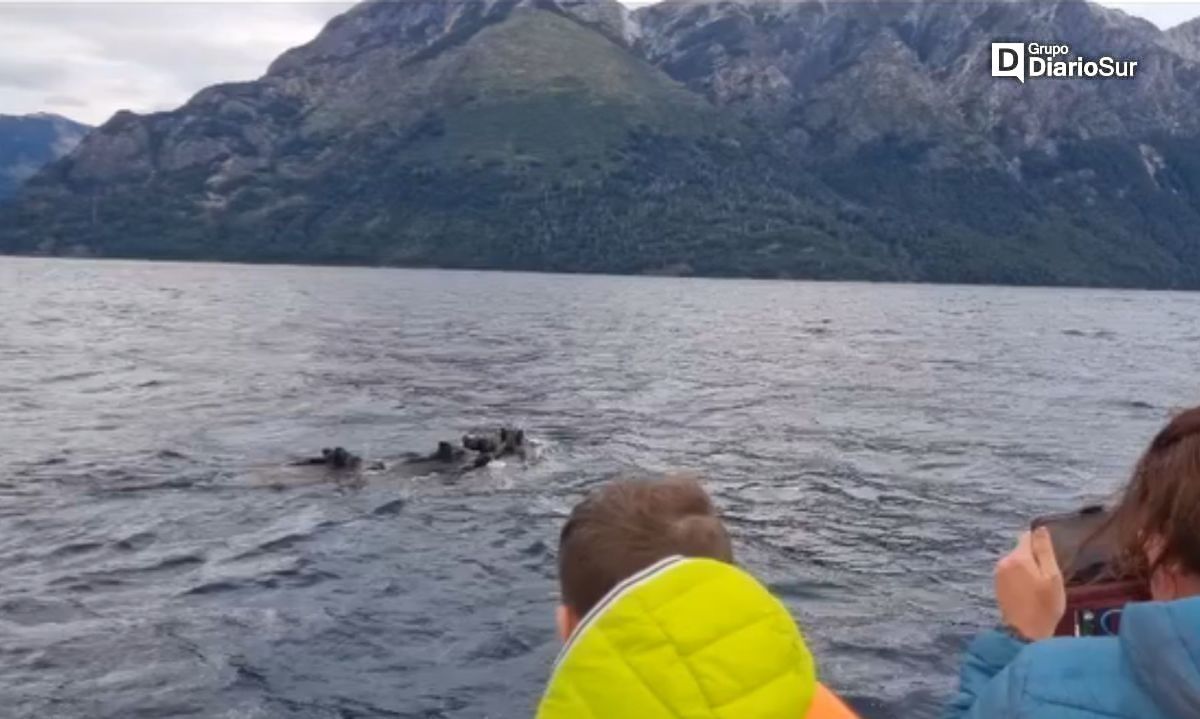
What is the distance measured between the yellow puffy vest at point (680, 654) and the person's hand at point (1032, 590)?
0.84 meters

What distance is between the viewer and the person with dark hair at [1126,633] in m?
3.17

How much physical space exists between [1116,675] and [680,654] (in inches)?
41.8

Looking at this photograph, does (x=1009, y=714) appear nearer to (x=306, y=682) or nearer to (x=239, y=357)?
(x=306, y=682)

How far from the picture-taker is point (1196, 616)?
10.4 feet

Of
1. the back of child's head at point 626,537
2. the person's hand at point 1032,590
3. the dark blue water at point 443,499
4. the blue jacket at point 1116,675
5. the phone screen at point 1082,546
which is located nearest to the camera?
the blue jacket at point 1116,675

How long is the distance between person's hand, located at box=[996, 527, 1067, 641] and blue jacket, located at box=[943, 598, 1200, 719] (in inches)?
15.1

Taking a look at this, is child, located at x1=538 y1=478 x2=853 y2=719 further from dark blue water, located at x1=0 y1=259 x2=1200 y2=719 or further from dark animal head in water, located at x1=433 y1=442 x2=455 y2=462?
dark animal head in water, located at x1=433 y1=442 x2=455 y2=462

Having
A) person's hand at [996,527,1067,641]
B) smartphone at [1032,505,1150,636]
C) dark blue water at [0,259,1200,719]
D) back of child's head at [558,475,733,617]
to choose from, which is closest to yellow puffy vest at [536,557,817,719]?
back of child's head at [558,475,733,617]

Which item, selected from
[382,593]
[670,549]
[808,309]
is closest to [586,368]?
[382,593]

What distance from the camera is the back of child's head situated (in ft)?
12.5

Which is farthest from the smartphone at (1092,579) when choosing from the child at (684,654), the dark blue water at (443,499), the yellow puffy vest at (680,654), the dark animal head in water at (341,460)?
the dark animal head in water at (341,460)

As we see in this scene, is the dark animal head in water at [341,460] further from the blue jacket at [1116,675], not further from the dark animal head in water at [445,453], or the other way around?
the blue jacket at [1116,675]

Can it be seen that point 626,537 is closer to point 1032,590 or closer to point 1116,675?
point 1032,590

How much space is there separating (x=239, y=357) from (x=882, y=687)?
44524 mm
